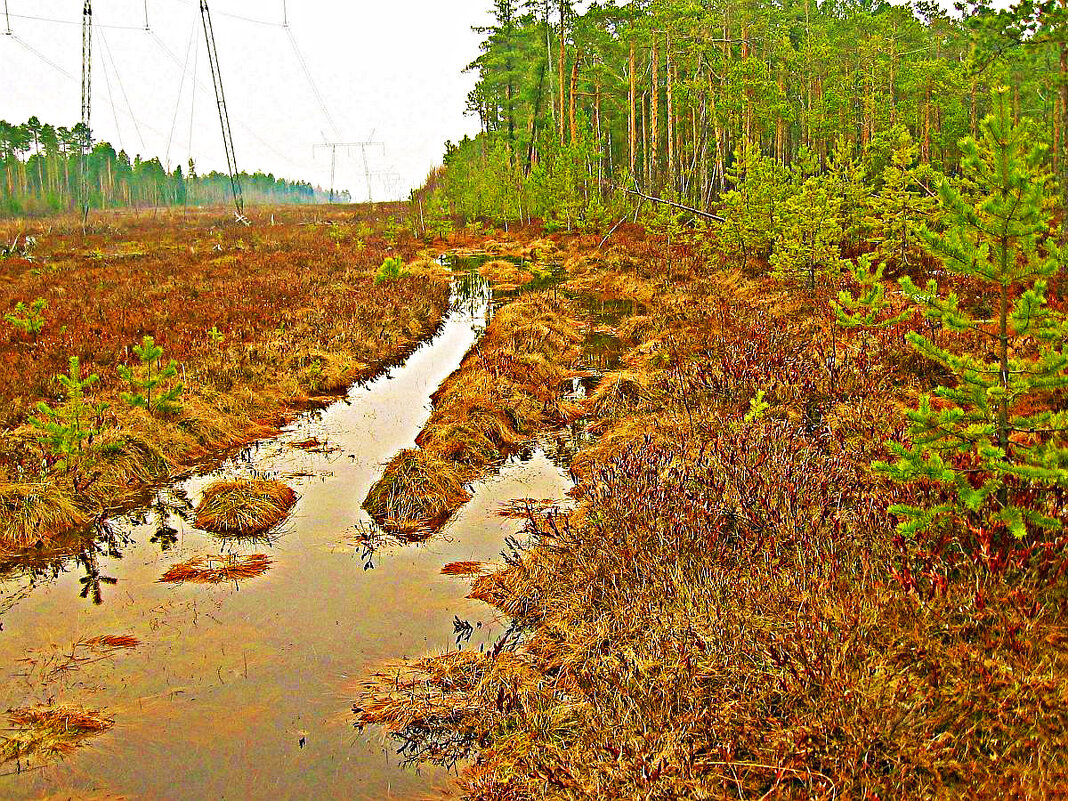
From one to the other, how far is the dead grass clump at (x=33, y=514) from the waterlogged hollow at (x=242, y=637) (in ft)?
1.28

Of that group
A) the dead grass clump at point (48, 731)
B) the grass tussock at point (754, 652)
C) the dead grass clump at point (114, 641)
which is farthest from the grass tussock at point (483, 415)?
the dead grass clump at point (48, 731)

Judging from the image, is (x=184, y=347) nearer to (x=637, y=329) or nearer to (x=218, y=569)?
(x=218, y=569)

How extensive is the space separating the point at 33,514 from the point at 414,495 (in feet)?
11.8

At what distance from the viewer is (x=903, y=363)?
9008 millimetres

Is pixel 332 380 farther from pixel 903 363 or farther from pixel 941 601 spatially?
pixel 941 601

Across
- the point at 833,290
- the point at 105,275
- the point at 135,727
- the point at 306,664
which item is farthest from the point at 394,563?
the point at 105,275

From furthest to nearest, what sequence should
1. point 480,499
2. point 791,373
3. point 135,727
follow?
point 791,373 < point 480,499 < point 135,727

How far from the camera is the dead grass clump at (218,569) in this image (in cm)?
608

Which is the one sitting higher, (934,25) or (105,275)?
(934,25)

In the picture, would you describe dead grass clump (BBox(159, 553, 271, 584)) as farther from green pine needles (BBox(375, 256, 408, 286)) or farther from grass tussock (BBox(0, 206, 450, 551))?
green pine needles (BBox(375, 256, 408, 286))

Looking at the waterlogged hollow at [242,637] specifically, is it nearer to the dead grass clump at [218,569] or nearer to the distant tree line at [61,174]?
the dead grass clump at [218,569]

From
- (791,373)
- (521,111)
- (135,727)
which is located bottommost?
(135,727)

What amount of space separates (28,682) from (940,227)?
19.7 meters

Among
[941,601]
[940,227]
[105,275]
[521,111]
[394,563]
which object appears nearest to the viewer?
[941,601]
